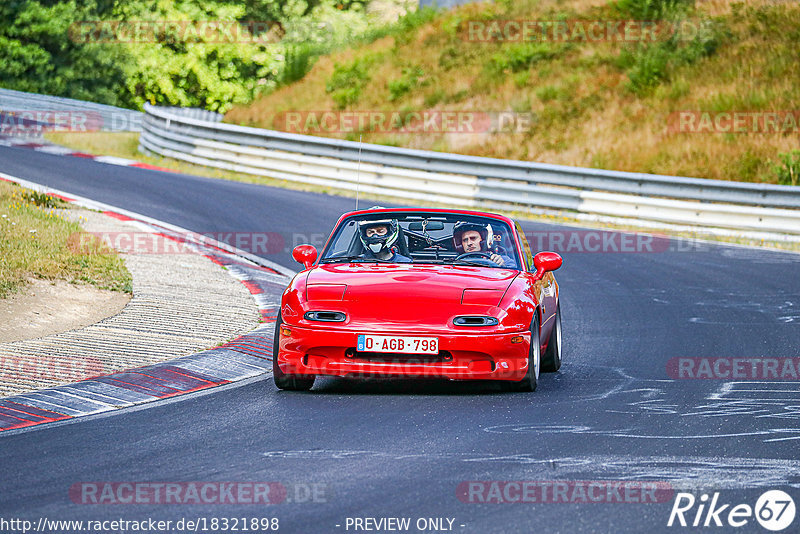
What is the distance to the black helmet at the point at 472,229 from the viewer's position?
9.84 meters

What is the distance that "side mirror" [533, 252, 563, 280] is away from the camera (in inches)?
387

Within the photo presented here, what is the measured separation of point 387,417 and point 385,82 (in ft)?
91.1

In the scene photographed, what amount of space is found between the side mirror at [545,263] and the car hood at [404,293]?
715 mm

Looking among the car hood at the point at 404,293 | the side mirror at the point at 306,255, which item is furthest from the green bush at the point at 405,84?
the car hood at the point at 404,293

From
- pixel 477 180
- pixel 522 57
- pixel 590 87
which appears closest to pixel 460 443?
pixel 477 180

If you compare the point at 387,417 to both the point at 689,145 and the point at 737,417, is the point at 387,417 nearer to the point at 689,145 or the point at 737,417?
the point at 737,417

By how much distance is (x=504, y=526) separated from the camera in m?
5.25

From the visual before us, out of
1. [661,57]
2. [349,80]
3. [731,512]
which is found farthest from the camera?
[349,80]

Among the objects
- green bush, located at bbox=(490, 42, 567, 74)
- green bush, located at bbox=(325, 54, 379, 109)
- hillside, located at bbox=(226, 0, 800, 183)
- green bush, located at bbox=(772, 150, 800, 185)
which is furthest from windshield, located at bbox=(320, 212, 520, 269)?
green bush, located at bbox=(325, 54, 379, 109)

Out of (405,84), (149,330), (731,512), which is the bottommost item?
(149,330)

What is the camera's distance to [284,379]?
8727 mm

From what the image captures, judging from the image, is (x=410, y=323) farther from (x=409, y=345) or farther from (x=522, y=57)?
(x=522, y=57)

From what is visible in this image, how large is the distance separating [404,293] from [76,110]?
27476 mm

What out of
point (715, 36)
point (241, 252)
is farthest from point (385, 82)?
point (241, 252)
